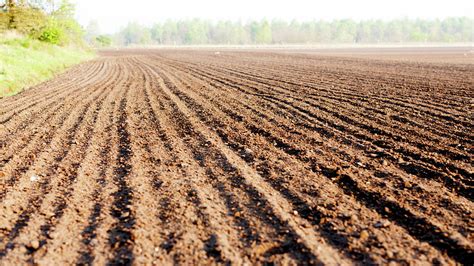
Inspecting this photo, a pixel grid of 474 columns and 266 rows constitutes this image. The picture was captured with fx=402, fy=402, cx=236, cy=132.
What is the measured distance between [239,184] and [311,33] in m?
138

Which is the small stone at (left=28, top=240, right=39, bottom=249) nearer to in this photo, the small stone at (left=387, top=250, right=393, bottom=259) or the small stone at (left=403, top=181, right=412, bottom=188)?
the small stone at (left=387, top=250, right=393, bottom=259)

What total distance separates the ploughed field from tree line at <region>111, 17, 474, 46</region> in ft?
410

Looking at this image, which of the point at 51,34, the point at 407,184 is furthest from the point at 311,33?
the point at 407,184

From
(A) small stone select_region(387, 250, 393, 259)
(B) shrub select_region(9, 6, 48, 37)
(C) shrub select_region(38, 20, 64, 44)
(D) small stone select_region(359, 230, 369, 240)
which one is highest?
(B) shrub select_region(9, 6, 48, 37)

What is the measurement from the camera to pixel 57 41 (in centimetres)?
3756

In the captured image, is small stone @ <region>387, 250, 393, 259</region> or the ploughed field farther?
the ploughed field

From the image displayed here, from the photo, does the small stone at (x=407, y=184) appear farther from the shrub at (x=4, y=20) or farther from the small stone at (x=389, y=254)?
the shrub at (x=4, y=20)

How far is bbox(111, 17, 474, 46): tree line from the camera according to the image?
13575 centimetres

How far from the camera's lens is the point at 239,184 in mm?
5059

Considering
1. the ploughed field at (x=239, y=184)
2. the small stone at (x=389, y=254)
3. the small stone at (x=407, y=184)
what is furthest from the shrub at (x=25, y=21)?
the small stone at (x=389, y=254)

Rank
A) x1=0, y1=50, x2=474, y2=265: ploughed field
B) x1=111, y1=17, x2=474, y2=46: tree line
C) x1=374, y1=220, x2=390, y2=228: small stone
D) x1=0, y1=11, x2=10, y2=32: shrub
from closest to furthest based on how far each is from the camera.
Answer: x1=0, y1=50, x2=474, y2=265: ploughed field → x1=374, y1=220, x2=390, y2=228: small stone → x1=0, y1=11, x2=10, y2=32: shrub → x1=111, y1=17, x2=474, y2=46: tree line

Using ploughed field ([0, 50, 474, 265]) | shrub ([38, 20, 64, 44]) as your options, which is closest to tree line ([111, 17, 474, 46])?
shrub ([38, 20, 64, 44])

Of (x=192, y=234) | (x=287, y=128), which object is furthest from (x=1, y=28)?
(x=192, y=234)

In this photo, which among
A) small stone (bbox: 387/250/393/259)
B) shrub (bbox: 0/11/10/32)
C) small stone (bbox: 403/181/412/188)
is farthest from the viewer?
shrub (bbox: 0/11/10/32)
